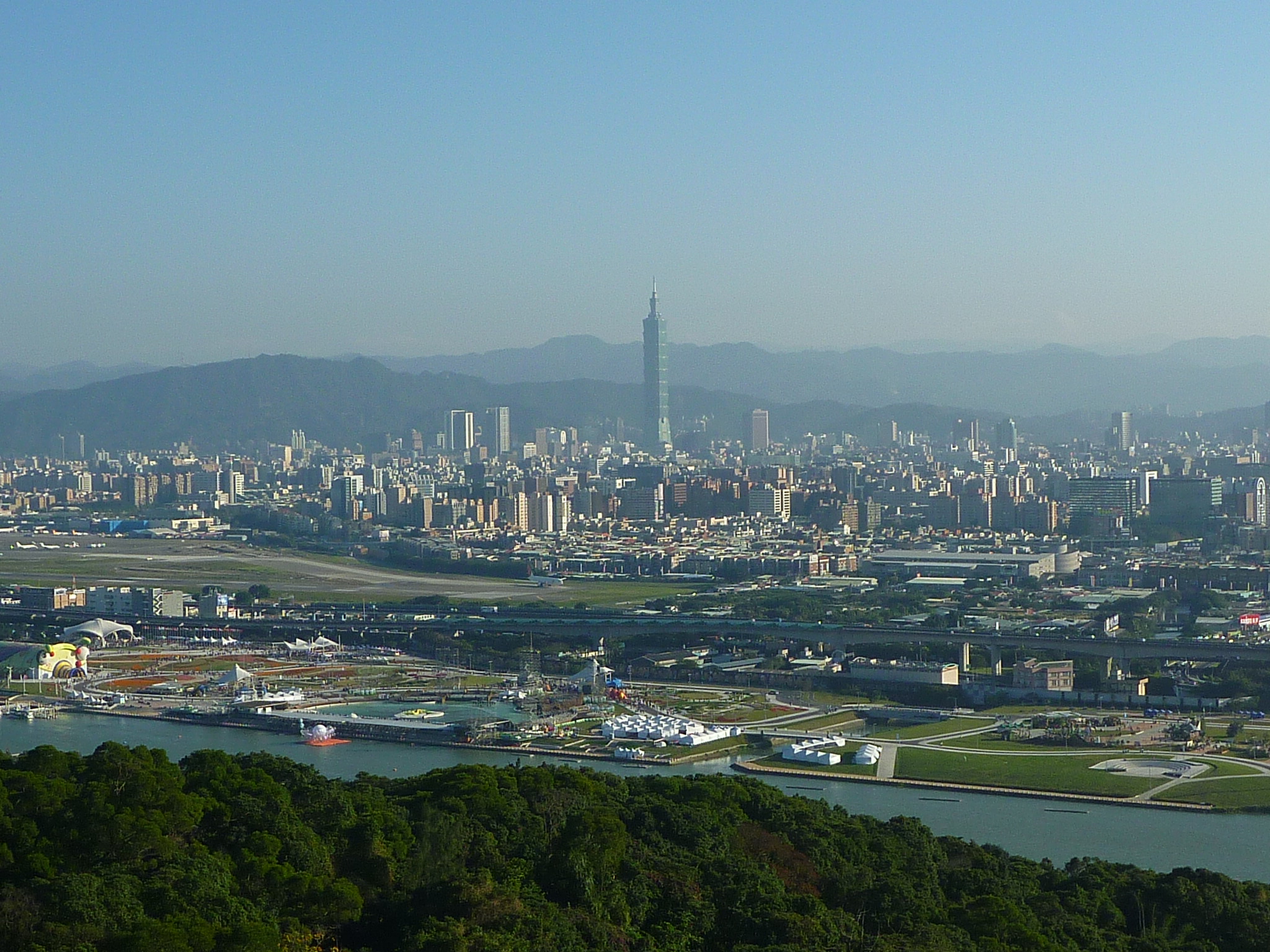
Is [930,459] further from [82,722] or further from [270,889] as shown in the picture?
[270,889]

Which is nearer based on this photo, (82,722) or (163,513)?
(82,722)

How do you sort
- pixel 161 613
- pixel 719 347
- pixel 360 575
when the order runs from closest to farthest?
pixel 161 613 → pixel 360 575 → pixel 719 347

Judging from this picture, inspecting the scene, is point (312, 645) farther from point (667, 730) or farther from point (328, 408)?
point (328, 408)

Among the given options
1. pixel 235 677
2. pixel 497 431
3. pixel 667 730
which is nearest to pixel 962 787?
pixel 667 730

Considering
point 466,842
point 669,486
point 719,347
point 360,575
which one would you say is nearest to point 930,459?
point 669,486

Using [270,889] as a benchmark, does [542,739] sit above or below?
below

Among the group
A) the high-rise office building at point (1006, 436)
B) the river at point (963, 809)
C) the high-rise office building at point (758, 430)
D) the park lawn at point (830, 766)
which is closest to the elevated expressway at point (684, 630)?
the park lawn at point (830, 766)

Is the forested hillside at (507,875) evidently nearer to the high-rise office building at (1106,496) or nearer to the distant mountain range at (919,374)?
the high-rise office building at (1106,496)

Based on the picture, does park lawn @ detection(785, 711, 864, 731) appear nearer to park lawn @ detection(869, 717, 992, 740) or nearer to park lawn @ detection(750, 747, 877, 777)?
park lawn @ detection(869, 717, 992, 740)
